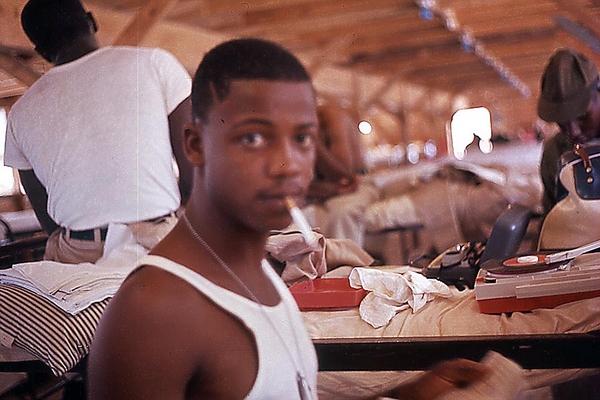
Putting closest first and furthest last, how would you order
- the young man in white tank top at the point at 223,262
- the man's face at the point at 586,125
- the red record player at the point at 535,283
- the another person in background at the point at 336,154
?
1. the young man in white tank top at the point at 223,262
2. the another person in background at the point at 336,154
3. the red record player at the point at 535,283
4. the man's face at the point at 586,125

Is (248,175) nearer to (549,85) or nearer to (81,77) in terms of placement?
(81,77)

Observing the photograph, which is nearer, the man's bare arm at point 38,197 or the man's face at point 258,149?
the man's face at point 258,149

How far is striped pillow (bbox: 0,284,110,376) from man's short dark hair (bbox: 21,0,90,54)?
257 millimetres

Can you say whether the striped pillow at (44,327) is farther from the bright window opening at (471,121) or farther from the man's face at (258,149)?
the bright window opening at (471,121)

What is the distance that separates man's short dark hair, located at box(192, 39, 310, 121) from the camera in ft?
1.61

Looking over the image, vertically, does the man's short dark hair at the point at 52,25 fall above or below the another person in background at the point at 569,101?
above

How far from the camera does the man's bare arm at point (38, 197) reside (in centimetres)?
69

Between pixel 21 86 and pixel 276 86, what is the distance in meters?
0.34

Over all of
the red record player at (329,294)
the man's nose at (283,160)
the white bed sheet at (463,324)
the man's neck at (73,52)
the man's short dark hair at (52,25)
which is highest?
the man's short dark hair at (52,25)

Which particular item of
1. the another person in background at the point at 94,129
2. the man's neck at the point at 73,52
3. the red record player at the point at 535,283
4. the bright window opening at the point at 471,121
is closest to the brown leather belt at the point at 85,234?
the another person in background at the point at 94,129

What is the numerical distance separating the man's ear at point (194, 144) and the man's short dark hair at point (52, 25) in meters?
0.24

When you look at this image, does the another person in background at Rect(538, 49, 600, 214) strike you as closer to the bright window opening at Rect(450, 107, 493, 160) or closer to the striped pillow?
the bright window opening at Rect(450, 107, 493, 160)

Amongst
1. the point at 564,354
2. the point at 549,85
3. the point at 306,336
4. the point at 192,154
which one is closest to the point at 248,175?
the point at 192,154

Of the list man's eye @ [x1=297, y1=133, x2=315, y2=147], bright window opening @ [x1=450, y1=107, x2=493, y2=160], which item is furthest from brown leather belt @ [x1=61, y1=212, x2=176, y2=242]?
bright window opening @ [x1=450, y1=107, x2=493, y2=160]
